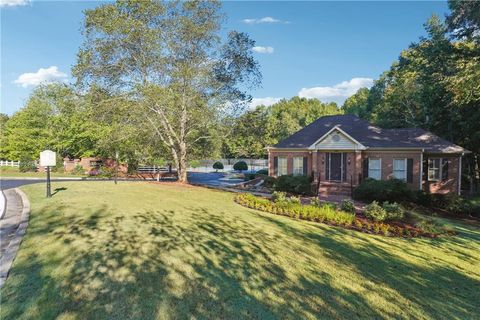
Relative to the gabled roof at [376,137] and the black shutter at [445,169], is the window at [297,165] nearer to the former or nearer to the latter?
the gabled roof at [376,137]

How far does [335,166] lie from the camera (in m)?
21.6

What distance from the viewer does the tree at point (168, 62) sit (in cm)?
1798

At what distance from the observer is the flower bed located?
1046 centimetres

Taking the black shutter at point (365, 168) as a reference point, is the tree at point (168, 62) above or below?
above

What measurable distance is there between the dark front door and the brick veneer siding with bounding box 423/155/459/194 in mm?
5556

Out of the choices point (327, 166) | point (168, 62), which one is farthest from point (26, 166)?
point (327, 166)

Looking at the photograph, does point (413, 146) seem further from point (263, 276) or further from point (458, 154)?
point (263, 276)

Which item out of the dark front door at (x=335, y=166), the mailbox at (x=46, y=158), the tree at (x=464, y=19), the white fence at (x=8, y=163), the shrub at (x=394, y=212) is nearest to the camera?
the mailbox at (x=46, y=158)

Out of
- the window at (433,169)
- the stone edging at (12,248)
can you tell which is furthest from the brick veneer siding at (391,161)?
the stone edging at (12,248)

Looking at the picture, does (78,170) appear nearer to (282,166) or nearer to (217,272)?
(282,166)

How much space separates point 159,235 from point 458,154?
20593 millimetres

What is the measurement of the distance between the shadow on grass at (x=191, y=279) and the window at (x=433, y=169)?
15.4 m

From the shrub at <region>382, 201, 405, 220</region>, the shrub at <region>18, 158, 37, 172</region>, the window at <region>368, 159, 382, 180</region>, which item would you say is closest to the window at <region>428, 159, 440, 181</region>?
the window at <region>368, 159, 382, 180</region>

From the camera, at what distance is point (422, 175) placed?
20438 mm
